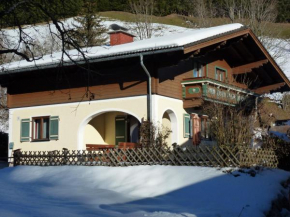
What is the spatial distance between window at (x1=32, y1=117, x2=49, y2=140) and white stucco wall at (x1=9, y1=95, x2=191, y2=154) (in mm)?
233

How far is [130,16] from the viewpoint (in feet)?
212

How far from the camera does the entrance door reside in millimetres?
20859

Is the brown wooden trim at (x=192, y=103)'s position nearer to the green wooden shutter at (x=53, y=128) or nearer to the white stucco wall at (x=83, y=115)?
the white stucco wall at (x=83, y=115)

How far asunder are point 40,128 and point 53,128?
0.92 meters

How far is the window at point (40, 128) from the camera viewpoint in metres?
21.0

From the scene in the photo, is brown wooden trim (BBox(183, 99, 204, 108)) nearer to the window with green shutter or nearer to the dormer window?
the window with green shutter

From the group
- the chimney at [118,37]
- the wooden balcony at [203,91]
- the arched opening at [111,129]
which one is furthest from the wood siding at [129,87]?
the chimney at [118,37]

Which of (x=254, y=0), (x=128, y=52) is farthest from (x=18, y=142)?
(x=254, y=0)

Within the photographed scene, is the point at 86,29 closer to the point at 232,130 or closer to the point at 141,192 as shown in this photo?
the point at 232,130

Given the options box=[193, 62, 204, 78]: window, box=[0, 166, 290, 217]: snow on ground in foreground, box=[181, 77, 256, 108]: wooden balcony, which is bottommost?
box=[0, 166, 290, 217]: snow on ground in foreground

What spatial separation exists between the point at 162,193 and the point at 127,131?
903 cm

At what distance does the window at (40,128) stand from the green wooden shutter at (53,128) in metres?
0.46

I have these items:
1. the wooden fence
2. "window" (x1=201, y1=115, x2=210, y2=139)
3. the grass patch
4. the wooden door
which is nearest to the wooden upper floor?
the wooden door

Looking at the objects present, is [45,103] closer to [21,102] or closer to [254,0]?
[21,102]
